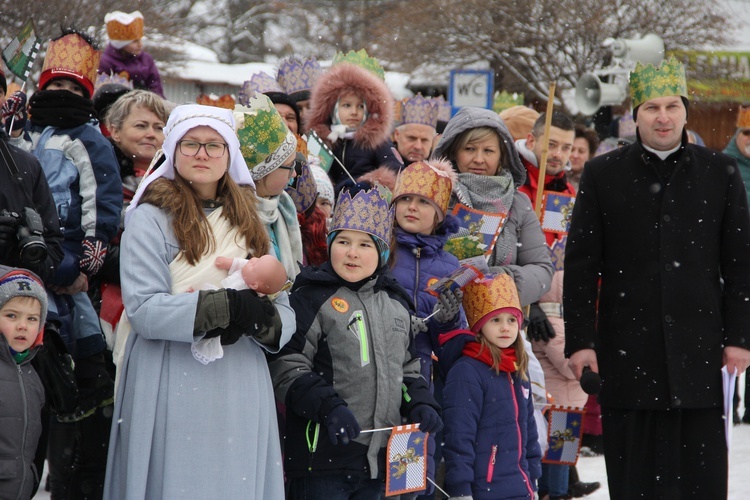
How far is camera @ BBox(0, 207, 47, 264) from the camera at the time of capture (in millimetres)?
4250

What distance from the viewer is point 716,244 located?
5324 millimetres

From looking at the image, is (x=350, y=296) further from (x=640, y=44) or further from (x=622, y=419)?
(x=640, y=44)

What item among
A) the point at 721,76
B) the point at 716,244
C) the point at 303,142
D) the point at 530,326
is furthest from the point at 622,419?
the point at 721,76

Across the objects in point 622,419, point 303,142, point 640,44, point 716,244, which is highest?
point 640,44

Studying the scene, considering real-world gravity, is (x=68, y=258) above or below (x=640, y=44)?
below

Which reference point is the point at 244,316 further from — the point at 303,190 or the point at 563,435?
the point at 563,435

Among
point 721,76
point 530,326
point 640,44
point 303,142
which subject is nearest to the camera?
point 303,142

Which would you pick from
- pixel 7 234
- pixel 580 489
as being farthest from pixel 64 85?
pixel 580 489

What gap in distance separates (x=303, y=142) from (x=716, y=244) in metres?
2.25

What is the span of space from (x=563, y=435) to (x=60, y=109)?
130 inches

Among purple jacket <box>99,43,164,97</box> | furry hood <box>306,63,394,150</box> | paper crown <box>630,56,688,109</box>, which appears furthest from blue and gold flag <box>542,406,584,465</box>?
purple jacket <box>99,43,164,97</box>

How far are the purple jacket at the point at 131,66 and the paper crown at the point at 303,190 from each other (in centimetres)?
402

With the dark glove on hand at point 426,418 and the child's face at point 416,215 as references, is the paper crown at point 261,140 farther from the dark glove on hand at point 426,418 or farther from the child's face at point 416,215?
the dark glove on hand at point 426,418

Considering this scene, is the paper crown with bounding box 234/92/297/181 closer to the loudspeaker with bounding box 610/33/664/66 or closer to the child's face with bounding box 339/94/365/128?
the child's face with bounding box 339/94/365/128
